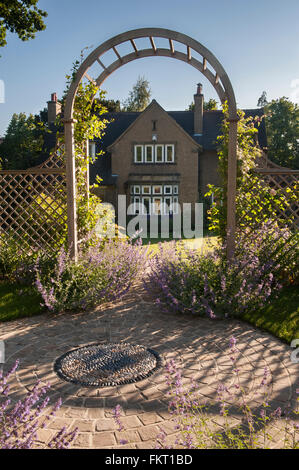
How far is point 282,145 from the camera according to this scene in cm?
2844

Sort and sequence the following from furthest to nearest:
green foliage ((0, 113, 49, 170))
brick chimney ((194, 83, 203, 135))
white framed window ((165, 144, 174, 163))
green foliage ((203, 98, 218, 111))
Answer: green foliage ((203, 98, 218, 111)) → green foliage ((0, 113, 49, 170)) → brick chimney ((194, 83, 203, 135)) → white framed window ((165, 144, 174, 163))

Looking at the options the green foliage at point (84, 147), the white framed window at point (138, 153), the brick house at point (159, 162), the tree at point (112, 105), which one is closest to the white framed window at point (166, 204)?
the brick house at point (159, 162)

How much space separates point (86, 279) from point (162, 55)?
3897 mm

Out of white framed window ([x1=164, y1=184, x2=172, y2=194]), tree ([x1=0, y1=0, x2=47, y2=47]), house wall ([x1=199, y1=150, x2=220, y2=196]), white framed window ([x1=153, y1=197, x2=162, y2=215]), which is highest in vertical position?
tree ([x1=0, y1=0, x2=47, y2=47])

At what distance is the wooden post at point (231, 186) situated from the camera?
19.8ft

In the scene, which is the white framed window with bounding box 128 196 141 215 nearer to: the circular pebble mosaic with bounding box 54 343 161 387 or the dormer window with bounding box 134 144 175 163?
the dormer window with bounding box 134 144 175 163

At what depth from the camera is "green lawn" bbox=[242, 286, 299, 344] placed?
16.2 ft

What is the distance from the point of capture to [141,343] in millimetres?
4652

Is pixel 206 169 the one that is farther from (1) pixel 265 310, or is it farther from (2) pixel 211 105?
(1) pixel 265 310

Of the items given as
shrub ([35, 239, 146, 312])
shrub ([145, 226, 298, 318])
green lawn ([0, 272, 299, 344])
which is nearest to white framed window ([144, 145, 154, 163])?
shrub ([145, 226, 298, 318])

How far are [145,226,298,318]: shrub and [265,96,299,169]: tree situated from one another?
2306cm

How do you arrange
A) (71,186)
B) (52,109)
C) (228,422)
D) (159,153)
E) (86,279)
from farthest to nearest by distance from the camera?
1. (52,109)
2. (159,153)
3. (71,186)
4. (86,279)
5. (228,422)

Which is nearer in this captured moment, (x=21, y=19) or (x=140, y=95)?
(x=21, y=19)

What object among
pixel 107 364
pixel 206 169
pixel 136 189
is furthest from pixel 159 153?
pixel 107 364
